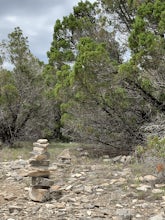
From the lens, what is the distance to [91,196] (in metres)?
6.75

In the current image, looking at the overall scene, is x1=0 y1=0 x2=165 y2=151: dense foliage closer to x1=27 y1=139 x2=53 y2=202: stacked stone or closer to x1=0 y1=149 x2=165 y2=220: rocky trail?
x1=0 y1=149 x2=165 y2=220: rocky trail

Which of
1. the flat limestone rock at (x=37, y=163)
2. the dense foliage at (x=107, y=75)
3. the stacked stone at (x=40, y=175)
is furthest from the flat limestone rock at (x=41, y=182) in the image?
the dense foliage at (x=107, y=75)

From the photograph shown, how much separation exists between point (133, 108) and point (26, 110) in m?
6.10

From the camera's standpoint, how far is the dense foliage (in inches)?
422

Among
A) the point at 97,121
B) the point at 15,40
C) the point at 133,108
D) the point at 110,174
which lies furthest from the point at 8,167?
the point at 15,40

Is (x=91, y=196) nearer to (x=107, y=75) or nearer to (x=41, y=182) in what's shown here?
(x=41, y=182)

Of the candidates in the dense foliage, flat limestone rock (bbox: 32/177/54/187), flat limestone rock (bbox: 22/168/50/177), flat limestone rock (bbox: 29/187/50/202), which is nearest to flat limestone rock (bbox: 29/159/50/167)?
flat limestone rock (bbox: 22/168/50/177)

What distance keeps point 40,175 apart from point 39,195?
444 mm

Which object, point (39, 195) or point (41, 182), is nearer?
point (39, 195)

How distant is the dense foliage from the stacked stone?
4.56 meters

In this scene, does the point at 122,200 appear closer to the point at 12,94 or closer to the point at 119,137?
the point at 119,137

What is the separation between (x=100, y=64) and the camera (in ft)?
37.9

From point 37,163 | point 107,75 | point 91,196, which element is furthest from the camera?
point 107,75

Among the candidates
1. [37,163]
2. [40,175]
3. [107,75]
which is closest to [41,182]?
[40,175]
